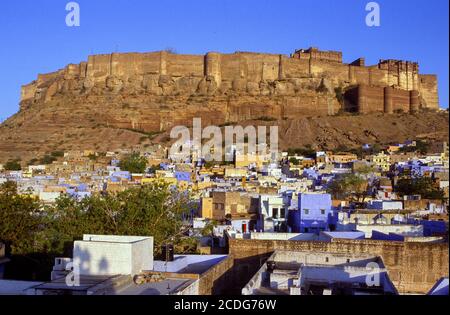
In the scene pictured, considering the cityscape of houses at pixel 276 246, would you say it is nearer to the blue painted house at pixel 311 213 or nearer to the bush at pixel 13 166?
the blue painted house at pixel 311 213

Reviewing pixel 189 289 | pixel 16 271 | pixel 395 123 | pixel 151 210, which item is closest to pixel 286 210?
pixel 151 210

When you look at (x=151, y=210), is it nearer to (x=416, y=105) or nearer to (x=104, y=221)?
(x=104, y=221)

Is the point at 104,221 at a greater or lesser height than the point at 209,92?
lesser

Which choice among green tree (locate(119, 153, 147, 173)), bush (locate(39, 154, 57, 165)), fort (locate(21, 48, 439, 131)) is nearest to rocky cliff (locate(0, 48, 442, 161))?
fort (locate(21, 48, 439, 131))

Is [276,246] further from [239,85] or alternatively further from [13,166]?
[239,85]

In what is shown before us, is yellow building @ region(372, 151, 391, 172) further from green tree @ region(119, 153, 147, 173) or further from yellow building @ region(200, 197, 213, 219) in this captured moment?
yellow building @ region(200, 197, 213, 219)
